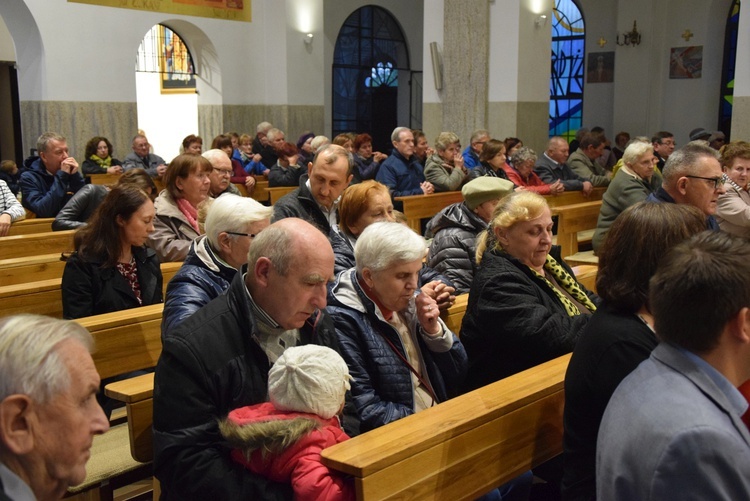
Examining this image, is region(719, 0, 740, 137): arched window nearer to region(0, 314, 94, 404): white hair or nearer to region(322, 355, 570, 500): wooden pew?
region(322, 355, 570, 500): wooden pew

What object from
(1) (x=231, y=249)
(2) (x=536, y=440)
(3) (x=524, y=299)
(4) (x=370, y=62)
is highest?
(4) (x=370, y=62)

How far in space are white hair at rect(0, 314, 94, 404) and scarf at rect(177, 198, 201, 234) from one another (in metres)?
3.66

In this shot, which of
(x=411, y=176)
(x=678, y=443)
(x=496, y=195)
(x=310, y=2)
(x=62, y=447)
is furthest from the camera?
(x=310, y=2)

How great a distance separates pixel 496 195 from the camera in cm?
463

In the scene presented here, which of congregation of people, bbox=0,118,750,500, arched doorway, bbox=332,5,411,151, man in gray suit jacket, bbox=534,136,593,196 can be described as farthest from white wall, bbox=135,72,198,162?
congregation of people, bbox=0,118,750,500

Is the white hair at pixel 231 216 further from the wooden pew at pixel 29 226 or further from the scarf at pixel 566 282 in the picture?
the wooden pew at pixel 29 226

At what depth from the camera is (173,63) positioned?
1773 centimetres

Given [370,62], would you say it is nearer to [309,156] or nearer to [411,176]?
[309,156]

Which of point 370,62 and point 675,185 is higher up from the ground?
point 370,62

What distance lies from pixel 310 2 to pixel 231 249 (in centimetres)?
1330

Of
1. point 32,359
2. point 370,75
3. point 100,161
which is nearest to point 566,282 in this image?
point 32,359

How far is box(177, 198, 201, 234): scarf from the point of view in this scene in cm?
523

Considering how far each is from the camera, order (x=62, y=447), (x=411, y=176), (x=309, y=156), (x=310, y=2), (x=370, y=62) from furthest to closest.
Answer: (x=370, y=62) → (x=310, y=2) → (x=309, y=156) → (x=411, y=176) → (x=62, y=447)

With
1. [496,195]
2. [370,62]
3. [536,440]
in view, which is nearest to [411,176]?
[496,195]
